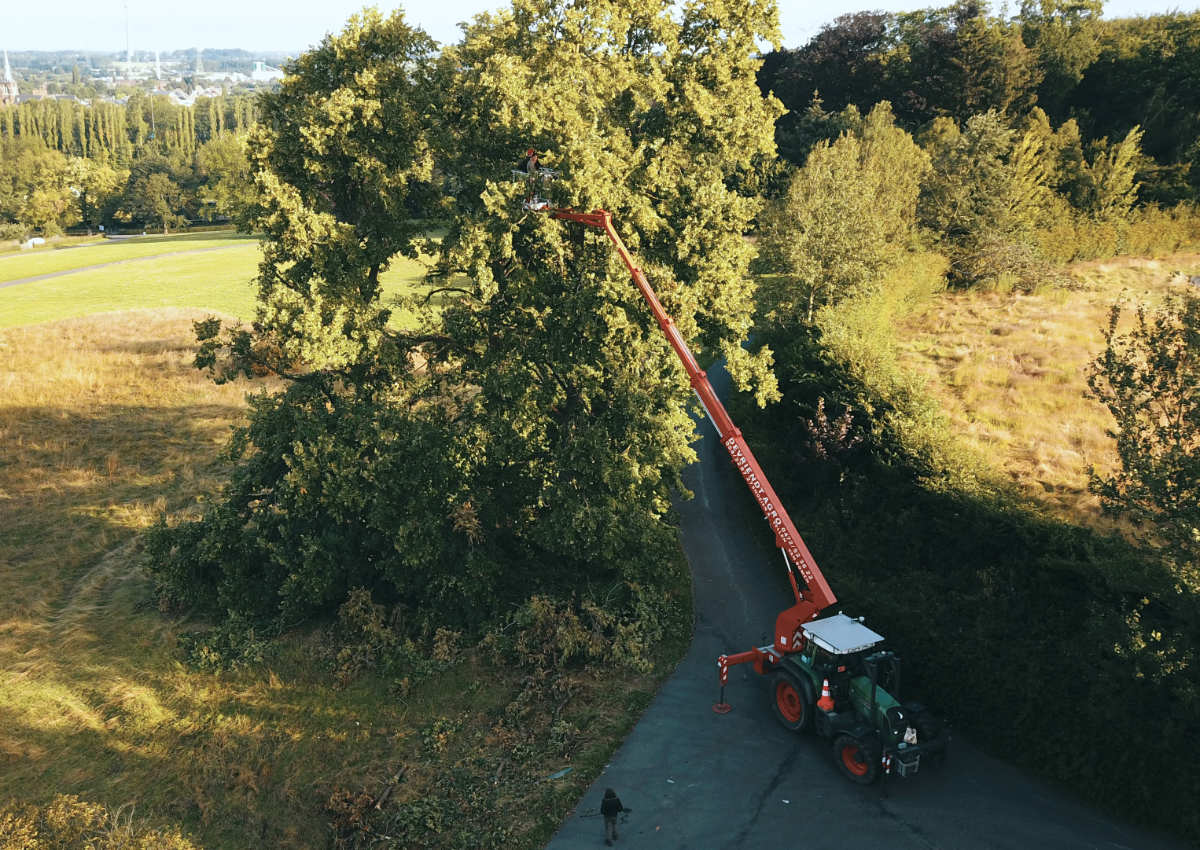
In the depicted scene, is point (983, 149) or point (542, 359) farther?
point (983, 149)

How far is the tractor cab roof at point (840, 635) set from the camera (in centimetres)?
1617

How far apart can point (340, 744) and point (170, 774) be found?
3661mm

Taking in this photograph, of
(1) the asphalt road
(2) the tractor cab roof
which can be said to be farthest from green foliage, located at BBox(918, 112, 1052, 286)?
(2) the tractor cab roof

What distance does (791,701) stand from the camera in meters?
17.7

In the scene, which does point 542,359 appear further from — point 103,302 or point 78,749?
point 103,302

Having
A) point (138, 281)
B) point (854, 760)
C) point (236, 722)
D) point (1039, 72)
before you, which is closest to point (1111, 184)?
point (1039, 72)

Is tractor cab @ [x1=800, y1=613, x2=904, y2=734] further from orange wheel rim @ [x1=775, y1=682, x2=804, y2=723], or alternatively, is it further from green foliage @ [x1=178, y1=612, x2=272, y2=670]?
green foliage @ [x1=178, y1=612, x2=272, y2=670]

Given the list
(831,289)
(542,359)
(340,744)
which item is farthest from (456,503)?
(831,289)

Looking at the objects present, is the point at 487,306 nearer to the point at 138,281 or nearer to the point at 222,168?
the point at 138,281

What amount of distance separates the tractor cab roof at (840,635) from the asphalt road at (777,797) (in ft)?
5.24

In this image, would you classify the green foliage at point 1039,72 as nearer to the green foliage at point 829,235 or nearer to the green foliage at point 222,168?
the green foliage at point 829,235

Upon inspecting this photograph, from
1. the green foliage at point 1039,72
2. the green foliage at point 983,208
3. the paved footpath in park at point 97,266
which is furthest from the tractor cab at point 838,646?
the paved footpath in park at point 97,266

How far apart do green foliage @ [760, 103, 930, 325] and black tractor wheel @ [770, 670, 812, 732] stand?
18657 millimetres

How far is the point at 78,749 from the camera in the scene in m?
18.8
